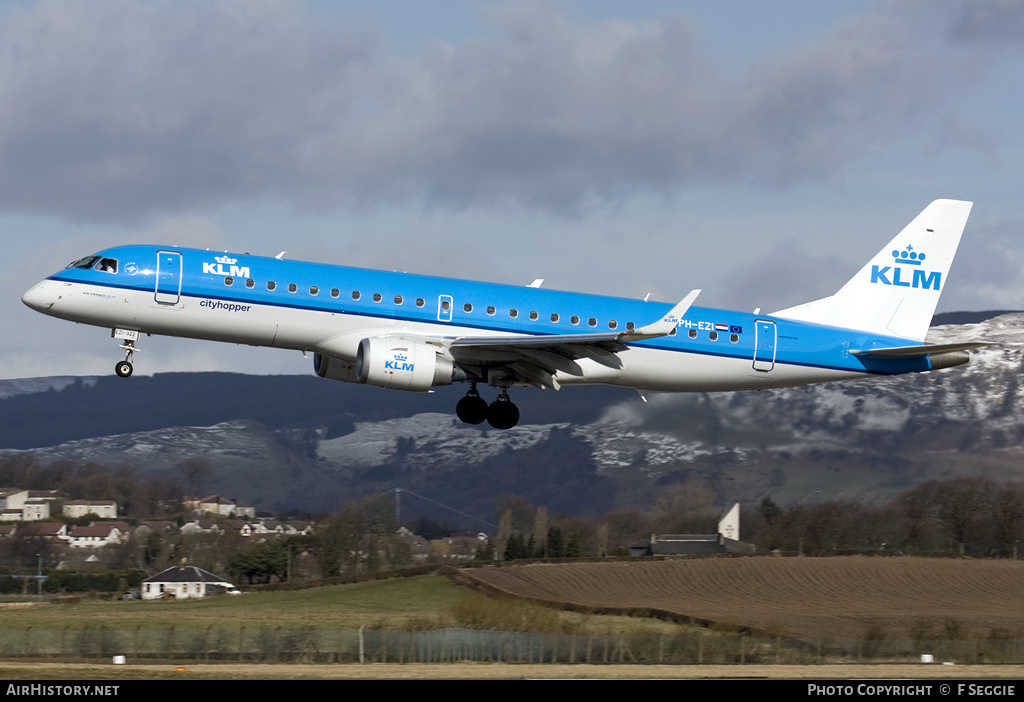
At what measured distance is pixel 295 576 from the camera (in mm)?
64750

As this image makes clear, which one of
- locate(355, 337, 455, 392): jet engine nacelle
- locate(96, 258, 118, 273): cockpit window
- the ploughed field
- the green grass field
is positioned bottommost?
the green grass field

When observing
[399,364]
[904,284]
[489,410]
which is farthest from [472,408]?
[904,284]

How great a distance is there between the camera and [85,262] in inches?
1155

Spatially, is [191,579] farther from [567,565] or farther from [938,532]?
[938,532]

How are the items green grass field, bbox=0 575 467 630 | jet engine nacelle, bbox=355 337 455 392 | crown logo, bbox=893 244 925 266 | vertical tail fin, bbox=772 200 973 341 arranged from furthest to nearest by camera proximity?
green grass field, bbox=0 575 467 630 → crown logo, bbox=893 244 925 266 → vertical tail fin, bbox=772 200 973 341 → jet engine nacelle, bbox=355 337 455 392

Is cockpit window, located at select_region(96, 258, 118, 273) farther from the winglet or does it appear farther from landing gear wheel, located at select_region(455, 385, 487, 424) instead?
the winglet

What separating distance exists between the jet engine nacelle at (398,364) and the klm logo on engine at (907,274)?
567 inches

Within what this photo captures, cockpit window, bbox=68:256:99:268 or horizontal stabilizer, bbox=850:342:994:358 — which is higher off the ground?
→ cockpit window, bbox=68:256:99:268

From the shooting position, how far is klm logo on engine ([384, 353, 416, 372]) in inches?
1129

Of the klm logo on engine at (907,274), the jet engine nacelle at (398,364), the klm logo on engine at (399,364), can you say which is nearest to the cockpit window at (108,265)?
the jet engine nacelle at (398,364)

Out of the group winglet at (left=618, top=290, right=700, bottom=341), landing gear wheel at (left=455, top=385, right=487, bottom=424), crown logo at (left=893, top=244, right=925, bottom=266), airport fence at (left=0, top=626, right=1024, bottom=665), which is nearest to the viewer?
winglet at (left=618, top=290, right=700, bottom=341)

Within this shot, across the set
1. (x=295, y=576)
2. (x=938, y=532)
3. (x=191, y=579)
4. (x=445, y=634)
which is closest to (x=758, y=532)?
(x=938, y=532)

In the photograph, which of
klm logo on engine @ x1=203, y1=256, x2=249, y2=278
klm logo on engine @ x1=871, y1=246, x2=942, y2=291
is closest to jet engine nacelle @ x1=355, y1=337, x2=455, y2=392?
klm logo on engine @ x1=203, y1=256, x2=249, y2=278

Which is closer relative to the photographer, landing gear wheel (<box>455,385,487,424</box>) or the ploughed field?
landing gear wheel (<box>455,385,487,424</box>)
